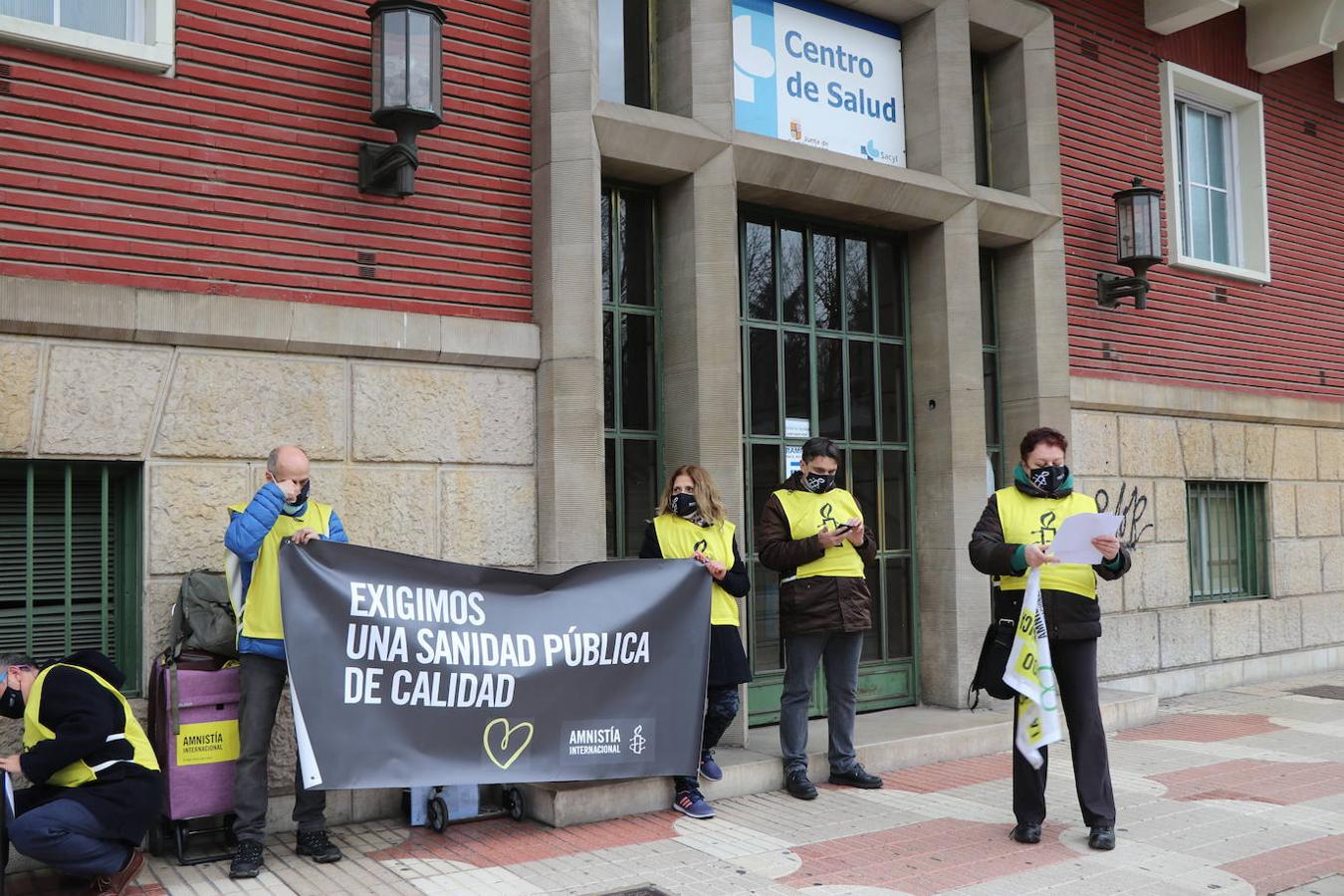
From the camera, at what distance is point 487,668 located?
573cm

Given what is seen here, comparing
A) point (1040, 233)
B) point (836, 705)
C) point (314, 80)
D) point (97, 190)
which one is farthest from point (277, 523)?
point (1040, 233)

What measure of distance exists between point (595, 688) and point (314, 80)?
3661 mm

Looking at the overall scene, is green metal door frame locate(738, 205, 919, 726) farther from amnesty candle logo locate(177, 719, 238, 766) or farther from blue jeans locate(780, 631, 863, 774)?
amnesty candle logo locate(177, 719, 238, 766)

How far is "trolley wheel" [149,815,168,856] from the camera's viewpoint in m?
5.36

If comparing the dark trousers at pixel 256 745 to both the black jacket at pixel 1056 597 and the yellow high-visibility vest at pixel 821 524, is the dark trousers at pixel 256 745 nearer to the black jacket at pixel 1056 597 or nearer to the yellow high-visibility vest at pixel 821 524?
the yellow high-visibility vest at pixel 821 524

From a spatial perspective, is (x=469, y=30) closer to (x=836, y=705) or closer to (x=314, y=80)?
(x=314, y=80)

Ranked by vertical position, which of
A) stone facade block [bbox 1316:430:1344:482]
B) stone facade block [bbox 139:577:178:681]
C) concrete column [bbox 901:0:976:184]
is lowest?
stone facade block [bbox 139:577:178:681]

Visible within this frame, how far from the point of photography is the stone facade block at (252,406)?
5.91 m

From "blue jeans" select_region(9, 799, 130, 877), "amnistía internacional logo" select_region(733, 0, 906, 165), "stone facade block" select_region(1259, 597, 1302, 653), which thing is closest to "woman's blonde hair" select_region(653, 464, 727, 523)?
"amnistía internacional logo" select_region(733, 0, 906, 165)

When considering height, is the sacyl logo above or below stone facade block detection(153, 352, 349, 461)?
above

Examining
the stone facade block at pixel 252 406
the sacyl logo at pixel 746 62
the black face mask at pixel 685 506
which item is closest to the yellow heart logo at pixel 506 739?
the black face mask at pixel 685 506

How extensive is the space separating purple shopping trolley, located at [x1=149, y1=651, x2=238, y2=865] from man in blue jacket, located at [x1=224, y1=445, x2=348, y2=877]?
0.10 m

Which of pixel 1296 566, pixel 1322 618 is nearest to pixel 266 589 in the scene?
pixel 1296 566

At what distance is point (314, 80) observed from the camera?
6.46 m
